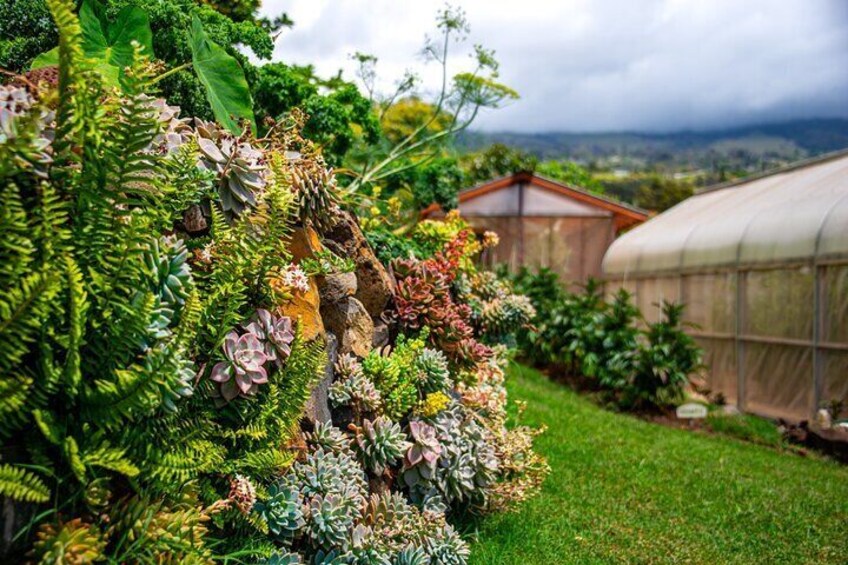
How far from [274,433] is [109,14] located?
1.81 metres

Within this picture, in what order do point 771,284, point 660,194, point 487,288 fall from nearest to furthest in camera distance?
point 487,288 < point 771,284 < point 660,194

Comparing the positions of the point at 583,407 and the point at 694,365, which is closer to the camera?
the point at 583,407

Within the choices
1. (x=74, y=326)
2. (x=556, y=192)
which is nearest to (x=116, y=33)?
(x=74, y=326)

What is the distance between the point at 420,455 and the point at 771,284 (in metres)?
7.35

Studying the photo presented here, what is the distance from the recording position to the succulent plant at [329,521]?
2.33 m

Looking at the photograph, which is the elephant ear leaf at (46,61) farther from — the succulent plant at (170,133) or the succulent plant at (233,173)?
the succulent plant at (233,173)

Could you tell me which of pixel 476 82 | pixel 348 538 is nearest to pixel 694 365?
pixel 476 82

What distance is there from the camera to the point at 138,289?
1.76 metres

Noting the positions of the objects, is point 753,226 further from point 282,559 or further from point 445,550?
point 282,559

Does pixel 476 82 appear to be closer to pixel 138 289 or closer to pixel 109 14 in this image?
pixel 109 14

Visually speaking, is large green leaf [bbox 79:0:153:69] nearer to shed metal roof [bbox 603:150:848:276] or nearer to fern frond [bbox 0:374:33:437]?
fern frond [bbox 0:374:33:437]

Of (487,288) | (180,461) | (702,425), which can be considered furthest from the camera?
(702,425)

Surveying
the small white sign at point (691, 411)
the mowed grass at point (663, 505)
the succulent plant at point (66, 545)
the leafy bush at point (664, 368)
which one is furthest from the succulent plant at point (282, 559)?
the leafy bush at point (664, 368)

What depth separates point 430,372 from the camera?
3168 millimetres
